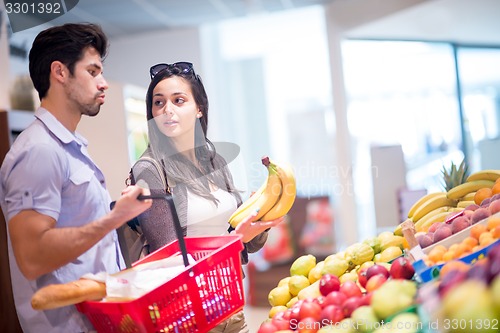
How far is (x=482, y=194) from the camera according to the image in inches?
81.3

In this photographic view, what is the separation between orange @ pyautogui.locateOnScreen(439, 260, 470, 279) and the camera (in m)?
1.40

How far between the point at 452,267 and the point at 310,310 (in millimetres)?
410

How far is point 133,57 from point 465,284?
65.7 inches

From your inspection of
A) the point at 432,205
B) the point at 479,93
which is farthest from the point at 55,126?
the point at 479,93

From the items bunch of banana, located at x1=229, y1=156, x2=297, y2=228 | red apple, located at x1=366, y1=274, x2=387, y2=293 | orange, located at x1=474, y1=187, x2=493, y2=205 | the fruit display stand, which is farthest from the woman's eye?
orange, located at x1=474, y1=187, x2=493, y2=205

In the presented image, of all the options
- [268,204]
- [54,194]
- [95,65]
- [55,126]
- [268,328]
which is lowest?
[268,328]

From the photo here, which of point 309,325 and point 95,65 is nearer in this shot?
point 309,325

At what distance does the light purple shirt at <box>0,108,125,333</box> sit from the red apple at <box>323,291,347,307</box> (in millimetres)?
617

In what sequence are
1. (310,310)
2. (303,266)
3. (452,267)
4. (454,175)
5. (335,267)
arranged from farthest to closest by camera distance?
(454,175), (303,266), (335,267), (310,310), (452,267)

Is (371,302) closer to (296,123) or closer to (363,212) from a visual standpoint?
(363,212)

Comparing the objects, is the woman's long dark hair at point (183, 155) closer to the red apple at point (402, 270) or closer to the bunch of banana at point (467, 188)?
the red apple at point (402, 270)

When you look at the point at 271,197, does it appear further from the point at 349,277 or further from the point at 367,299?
the point at 367,299

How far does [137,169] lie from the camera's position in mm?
1980

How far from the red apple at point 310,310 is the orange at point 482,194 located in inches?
28.9
